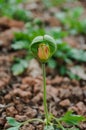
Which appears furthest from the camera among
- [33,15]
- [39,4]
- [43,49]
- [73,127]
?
[39,4]

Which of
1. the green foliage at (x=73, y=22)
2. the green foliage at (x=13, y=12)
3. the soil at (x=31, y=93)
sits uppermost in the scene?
the green foliage at (x=13, y=12)

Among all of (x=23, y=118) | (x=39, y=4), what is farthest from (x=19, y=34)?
(x=39, y=4)

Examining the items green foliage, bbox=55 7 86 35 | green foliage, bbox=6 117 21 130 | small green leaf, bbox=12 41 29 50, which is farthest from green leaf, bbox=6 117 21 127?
green foliage, bbox=55 7 86 35

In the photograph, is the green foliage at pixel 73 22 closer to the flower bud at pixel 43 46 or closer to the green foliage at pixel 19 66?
the green foliage at pixel 19 66

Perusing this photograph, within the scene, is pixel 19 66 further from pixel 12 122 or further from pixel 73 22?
pixel 73 22

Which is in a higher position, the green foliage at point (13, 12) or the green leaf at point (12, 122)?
the green foliage at point (13, 12)

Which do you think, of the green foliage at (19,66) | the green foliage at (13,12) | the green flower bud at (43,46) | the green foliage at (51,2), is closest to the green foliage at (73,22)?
the green foliage at (13,12)

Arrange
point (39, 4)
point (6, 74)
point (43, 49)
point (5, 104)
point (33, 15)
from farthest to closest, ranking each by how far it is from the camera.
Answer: point (39, 4) < point (33, 15) < point (6, 74) < point (5, 104) < point (43, 49)

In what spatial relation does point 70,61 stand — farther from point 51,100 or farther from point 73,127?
point 73,127
